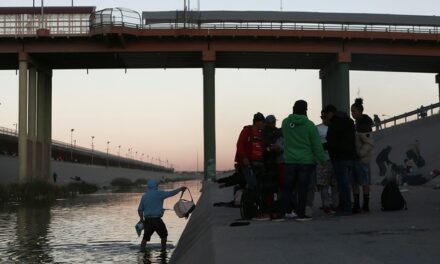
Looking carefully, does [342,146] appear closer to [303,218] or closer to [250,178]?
[303,218]

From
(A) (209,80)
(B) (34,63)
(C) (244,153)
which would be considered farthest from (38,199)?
(C) (244,153)

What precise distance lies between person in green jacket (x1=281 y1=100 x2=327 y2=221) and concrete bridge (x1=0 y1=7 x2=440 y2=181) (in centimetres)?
3641

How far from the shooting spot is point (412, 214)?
32.2ft

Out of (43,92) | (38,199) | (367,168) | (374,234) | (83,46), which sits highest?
(83,46)

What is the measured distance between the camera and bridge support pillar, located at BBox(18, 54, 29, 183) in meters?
48.2

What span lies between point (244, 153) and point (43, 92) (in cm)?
4874

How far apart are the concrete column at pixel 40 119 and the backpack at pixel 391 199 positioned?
1868 inches

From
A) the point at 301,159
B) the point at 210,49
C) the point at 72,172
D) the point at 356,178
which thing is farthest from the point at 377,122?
the point at 72,172

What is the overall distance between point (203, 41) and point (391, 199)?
130 ft

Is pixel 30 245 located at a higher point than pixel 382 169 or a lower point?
lower

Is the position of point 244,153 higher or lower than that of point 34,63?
lower

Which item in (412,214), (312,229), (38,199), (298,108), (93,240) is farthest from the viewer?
(38,199)

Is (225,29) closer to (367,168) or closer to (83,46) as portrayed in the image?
(83,46)

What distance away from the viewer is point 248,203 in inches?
368
